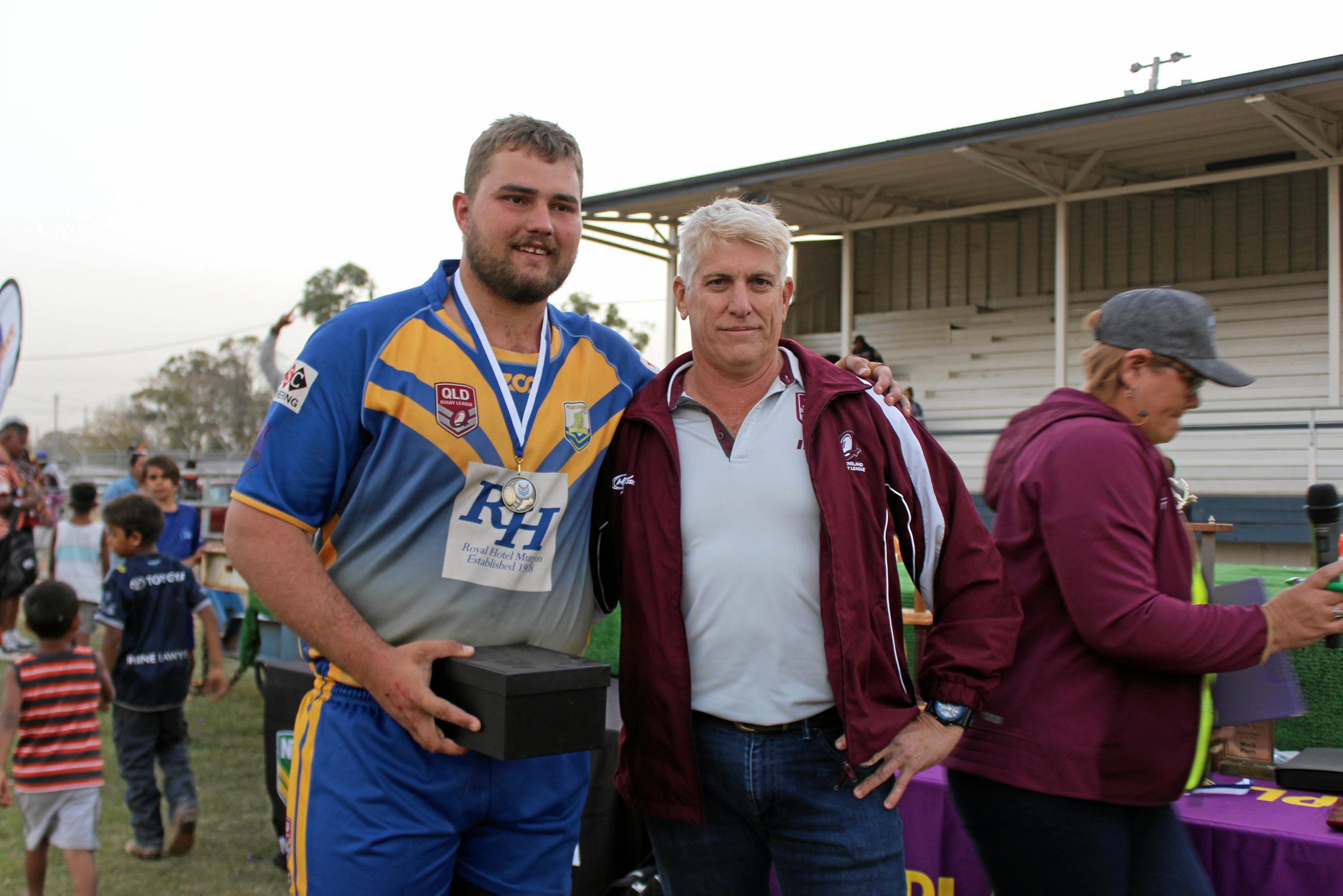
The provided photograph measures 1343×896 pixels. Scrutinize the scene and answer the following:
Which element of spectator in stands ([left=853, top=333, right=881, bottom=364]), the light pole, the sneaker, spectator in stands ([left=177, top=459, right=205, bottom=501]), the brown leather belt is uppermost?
the light pole

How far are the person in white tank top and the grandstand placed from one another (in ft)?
23.0

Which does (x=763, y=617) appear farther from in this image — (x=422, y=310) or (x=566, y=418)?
(x=422, y=310)

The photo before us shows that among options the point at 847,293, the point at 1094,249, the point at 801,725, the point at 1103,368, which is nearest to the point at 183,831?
the point at 801,725

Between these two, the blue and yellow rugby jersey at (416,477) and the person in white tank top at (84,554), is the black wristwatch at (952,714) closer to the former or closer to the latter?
the blue and yellow rugby jersey at (416,477)

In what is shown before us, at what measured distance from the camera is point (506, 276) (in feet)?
6.69

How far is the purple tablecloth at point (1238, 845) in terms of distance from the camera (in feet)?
8.29

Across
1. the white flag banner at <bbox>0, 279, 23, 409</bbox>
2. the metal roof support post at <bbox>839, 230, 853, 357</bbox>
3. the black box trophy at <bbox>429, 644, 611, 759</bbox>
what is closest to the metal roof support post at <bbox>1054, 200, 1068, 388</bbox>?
the metal roof support post at <bbox>839, 230, 853, 357</bbox>

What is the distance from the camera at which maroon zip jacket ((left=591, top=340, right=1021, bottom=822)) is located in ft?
6.33

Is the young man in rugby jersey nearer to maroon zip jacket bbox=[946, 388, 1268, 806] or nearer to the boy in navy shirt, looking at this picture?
maroon zip jacket bbox=[946, 388, 1268, 806]

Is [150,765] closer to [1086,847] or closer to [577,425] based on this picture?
[577,425]

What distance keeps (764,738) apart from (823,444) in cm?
59

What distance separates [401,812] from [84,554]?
8195 millimetres

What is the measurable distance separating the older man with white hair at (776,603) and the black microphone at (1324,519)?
815 millimetres

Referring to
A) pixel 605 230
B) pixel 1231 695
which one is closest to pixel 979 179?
pixel 605 230
